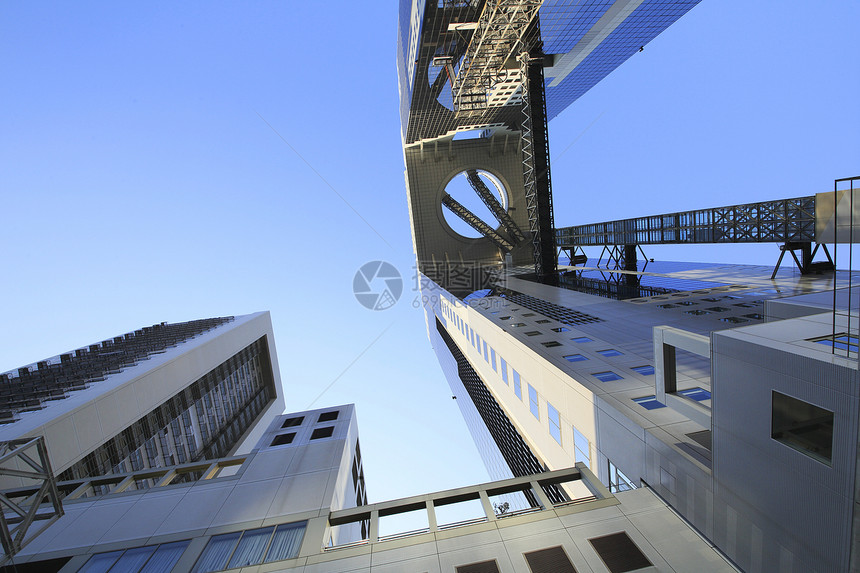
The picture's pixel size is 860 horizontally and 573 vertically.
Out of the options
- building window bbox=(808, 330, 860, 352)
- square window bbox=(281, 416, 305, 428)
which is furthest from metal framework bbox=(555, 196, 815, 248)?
square window bbox=(281, 416, 305, 428)

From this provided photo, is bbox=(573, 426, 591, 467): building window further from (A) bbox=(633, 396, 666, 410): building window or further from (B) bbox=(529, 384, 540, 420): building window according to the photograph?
(B) bbox=(529, 384, 540, 420): building window

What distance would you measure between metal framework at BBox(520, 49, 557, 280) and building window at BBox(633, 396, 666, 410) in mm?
24790

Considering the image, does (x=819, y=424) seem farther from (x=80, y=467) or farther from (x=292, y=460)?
(x=80, y=467)

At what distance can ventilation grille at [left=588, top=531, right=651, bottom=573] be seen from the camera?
7984 mm

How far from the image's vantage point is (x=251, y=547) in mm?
10188

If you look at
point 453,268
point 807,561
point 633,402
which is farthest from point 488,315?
point 453,268

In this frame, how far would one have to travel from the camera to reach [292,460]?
1460 centimetres

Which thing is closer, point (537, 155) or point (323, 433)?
point (323, 433)

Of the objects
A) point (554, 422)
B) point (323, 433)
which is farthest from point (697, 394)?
point (323, 433)

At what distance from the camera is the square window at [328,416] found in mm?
19672

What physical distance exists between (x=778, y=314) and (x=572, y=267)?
30252 mm

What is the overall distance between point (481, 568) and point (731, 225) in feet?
74.3

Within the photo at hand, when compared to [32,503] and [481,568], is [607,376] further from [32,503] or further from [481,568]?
[32,503]

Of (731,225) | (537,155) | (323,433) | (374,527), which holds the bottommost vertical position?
(323,433)
